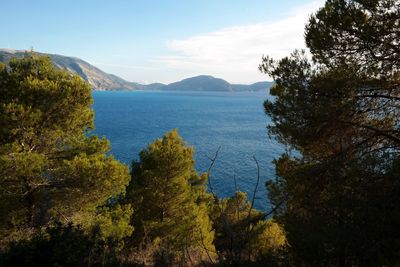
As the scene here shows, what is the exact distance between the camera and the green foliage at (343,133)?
7.00 meters

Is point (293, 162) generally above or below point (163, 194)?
above

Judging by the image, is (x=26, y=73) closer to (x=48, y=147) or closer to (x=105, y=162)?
(x=48, y=147)

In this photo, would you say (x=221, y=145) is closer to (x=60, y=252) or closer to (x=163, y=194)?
(x=163, y=194)

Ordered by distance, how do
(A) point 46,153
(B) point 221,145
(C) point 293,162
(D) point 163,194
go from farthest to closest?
(B) point 221,145, (D) point 163,194, (A) point 46,153, (C) point 293,162

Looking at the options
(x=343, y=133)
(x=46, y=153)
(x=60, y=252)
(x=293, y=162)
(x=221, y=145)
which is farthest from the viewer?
(x=221, y=145)

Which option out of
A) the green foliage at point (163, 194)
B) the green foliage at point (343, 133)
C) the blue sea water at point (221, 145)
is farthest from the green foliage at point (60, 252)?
the blue sea water at point (221, 145)

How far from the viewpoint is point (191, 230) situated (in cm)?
1809

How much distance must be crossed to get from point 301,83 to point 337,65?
1.08 m

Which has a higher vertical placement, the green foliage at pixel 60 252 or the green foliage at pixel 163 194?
the green foliage at pixel 60 252

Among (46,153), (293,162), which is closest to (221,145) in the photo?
(293,162)

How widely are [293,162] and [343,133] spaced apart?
205 cm

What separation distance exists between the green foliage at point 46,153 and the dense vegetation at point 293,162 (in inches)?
1.4

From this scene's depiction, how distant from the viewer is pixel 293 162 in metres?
11.5

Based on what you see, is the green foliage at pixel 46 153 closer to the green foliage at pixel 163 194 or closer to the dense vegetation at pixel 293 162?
the dense vegetation at pixel 293 162
